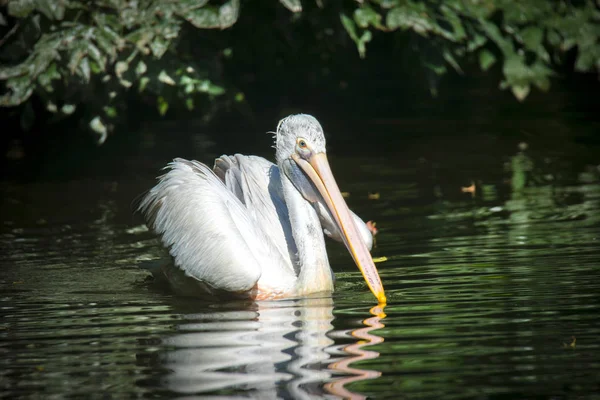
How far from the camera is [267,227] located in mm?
6168

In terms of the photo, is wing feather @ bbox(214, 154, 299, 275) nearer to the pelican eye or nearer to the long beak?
the long beak

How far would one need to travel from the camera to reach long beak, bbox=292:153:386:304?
5.39 meters

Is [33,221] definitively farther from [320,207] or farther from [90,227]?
[320,207]

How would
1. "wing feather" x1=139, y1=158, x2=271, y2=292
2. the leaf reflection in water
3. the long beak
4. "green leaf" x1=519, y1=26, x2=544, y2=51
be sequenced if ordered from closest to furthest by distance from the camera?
1. the leaf reflection in water
2. the long beak
3. "wing feather" x1=139, y1=158, x2=271, y2=292
4. "green leaf" x1=519, y1=26, x2=544, y2=51

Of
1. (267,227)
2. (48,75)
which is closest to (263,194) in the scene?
(267,227)

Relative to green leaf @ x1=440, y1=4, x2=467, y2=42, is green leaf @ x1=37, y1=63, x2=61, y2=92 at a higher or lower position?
lower

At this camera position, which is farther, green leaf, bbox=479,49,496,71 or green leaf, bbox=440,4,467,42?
green leaf, bbox=479,49,496,71

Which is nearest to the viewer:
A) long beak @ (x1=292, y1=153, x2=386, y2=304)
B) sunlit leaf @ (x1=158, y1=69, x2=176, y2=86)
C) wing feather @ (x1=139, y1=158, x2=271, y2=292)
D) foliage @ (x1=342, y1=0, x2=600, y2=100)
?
long beak @ (x1=292, y1=153, x2=386, y2=304)

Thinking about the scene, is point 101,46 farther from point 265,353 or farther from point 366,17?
point 265,353

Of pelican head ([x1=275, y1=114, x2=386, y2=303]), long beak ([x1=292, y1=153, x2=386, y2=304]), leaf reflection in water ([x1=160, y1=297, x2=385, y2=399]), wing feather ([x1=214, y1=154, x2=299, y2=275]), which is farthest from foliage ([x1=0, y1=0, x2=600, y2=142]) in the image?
leaf reflection in water ([x1=160, y1=297, x2=385, y2=399])

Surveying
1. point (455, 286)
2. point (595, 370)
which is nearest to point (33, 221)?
point (455, 286)

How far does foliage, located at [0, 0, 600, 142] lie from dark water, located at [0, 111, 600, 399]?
1090mm

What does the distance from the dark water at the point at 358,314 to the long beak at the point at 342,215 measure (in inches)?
5.8

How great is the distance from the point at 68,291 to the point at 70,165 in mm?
6494
